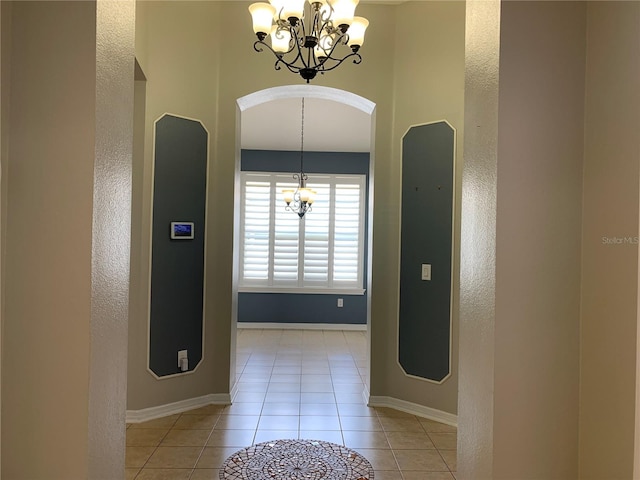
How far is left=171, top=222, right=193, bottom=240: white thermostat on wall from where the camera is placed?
3660 millimetres

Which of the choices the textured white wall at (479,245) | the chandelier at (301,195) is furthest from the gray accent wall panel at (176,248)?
the chandelier at (301,195)

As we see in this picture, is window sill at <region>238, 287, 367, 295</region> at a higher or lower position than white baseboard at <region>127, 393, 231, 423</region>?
higher

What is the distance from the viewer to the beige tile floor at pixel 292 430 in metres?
2.85

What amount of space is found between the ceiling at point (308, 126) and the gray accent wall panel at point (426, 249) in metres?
1.97

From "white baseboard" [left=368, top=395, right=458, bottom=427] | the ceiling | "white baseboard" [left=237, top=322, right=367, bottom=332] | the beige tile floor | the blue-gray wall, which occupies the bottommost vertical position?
"white baseboard" [left=237, top=322, right=367, bottom=332]

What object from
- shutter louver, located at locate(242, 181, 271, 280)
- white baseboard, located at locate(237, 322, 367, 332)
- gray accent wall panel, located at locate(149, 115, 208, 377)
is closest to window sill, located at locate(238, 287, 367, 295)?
shutter louver, located at locate(242, 181, 271, 280)

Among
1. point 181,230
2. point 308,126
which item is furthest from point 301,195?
point 181,230

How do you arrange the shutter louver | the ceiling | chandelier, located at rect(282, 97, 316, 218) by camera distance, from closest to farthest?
the ceiling, chandelier, located at rect(282, 97, 316, 218), the shutter louver

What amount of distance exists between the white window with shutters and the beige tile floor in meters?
2.73

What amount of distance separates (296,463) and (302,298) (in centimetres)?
492

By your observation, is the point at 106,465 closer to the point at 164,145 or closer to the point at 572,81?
the point at 572,81

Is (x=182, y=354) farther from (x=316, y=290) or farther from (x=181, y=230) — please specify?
(x=316, y=290)

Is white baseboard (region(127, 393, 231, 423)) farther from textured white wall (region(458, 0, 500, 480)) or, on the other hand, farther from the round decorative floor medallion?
textured white wall (region(458, 0, 500, 480))

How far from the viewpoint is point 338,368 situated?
5.25 metres
